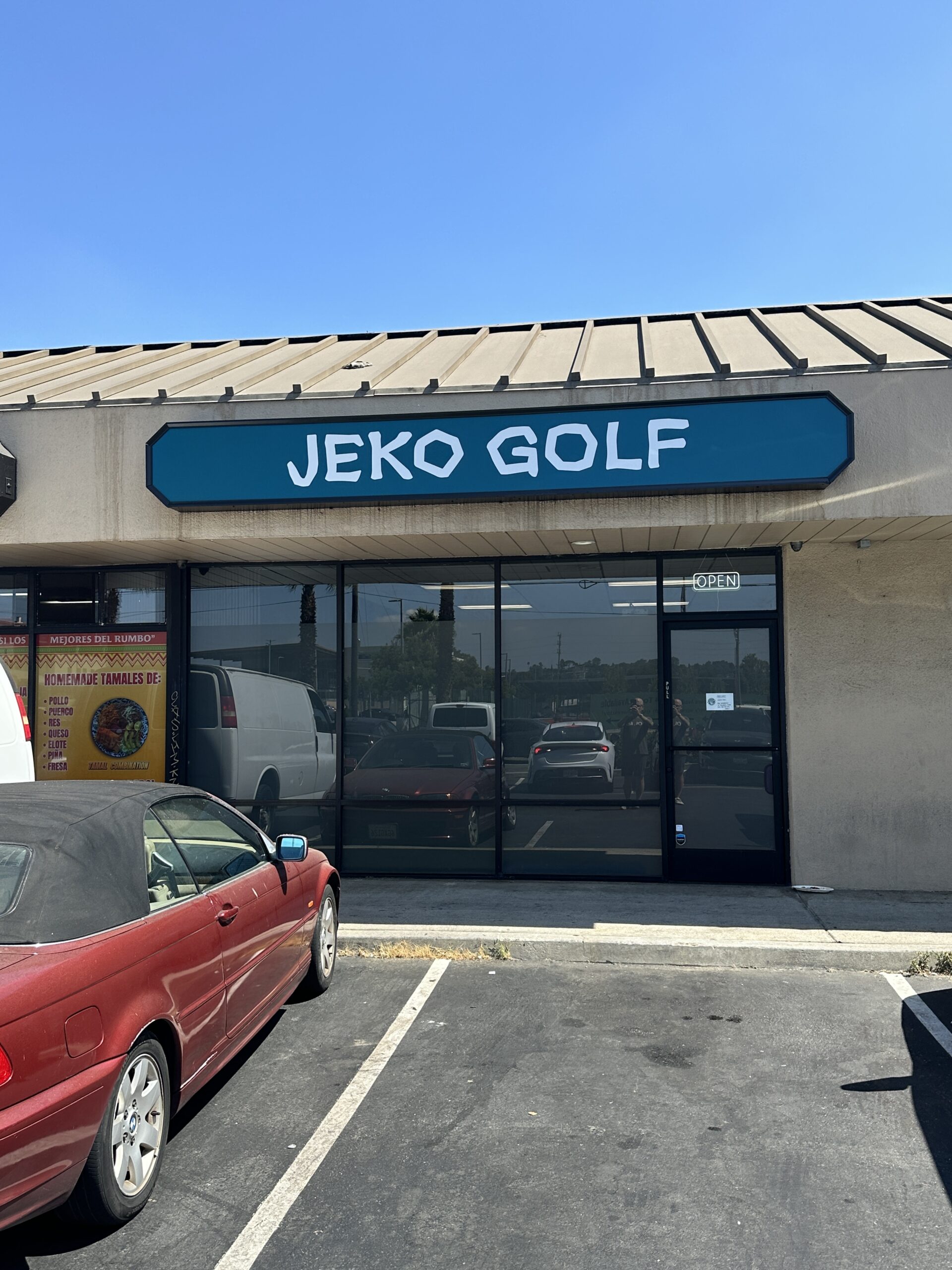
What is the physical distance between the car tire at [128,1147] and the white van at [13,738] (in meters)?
3.22

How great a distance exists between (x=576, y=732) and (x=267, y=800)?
3108 millimetres

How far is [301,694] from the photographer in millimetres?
9914

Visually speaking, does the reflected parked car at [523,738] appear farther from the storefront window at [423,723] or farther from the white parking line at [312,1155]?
the white parking line at [312,1155]

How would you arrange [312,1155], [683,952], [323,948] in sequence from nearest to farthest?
[312,1155]
[323,948]
[683,952]

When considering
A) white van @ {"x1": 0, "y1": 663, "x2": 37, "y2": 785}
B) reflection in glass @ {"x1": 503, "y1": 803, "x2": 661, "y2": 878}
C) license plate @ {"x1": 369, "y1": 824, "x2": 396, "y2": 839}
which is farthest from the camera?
license plate @ {"x1": 369, "y1": 824, "x2": 396, "y2": 839}

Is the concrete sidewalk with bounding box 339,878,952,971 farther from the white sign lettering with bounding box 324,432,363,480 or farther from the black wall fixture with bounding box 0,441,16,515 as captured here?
the black wall fixture with bounding box 0,441,16,515

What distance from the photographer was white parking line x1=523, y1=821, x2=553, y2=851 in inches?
378

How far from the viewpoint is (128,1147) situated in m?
3.68

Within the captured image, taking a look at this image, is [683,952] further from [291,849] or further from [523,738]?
[291,849]

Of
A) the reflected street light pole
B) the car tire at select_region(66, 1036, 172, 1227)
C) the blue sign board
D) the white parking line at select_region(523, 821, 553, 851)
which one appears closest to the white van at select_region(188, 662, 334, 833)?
the reflected street light pole

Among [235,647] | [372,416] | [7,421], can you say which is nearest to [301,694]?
[235,647]

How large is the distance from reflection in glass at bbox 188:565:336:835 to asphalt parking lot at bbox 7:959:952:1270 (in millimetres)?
3739

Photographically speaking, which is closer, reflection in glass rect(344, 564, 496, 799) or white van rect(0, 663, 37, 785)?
white van rect(0, 663, 37, 785)

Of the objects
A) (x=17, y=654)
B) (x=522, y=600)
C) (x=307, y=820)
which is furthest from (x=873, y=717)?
(x=17, y=654)
